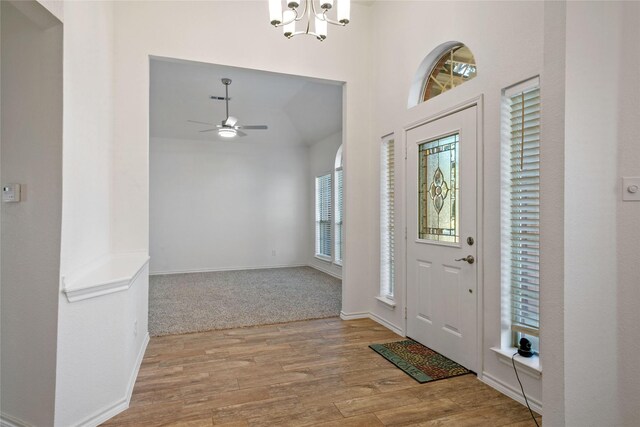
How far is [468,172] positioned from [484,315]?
1092 millimetres

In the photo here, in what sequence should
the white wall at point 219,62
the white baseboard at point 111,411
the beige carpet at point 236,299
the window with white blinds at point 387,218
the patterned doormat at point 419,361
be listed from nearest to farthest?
the white baseboard at point 111,411
the patterned doormat at point 419,361
the white wall at point 219,62
the window with white blinds at point 387,218
the beige carpet at point 236,299

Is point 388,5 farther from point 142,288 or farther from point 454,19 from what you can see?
point 142,288

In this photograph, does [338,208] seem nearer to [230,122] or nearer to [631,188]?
[230,122]

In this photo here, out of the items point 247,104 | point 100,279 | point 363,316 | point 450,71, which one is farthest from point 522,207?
point 247,104

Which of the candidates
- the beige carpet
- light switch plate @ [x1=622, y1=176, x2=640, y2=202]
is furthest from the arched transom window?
the beige carpet

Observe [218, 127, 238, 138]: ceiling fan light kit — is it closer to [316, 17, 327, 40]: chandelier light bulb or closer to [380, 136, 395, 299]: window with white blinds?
[380, 136, 395, 299]: window with white blinds

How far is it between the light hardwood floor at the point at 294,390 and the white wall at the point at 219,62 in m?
1.15

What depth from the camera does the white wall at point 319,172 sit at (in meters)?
7.22

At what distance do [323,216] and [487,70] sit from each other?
5.56 meters

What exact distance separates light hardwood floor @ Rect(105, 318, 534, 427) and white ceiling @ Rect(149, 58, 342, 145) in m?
3.83

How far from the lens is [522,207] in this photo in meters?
2.42

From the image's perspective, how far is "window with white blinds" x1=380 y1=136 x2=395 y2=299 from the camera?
4.03 meters

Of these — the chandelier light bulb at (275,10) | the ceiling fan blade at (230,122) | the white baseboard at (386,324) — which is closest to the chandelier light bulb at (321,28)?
the chandelier light bulb at (275,10)

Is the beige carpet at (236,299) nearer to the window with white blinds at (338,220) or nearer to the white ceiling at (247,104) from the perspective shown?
the window with white blinds at (338,220)
